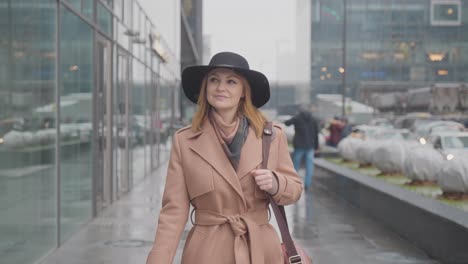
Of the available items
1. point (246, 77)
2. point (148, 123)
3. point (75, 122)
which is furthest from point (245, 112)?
point (148, 123)

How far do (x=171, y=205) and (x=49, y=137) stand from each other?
5.41 m

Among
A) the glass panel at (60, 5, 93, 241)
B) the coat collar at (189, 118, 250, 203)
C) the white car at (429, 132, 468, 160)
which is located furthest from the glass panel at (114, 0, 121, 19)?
the coat collar at (189, 118, 250, 203)

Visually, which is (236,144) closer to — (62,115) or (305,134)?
(62,115)

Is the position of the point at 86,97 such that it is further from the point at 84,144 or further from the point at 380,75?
the point at 380,75

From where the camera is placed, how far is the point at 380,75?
85.8m

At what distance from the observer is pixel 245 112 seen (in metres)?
3.48

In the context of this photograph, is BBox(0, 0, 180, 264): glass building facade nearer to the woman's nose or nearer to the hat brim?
the hat brim

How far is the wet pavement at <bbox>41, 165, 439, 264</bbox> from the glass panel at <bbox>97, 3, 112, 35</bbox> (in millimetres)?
3181

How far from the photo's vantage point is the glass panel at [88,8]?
10708 mm

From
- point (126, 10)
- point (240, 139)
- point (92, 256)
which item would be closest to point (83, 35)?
point (92, 256)

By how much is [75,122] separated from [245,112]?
700cm

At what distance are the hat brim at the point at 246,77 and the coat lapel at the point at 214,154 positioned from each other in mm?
273

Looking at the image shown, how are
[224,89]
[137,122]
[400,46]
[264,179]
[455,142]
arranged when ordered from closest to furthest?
[264,179] → [224,89] → [455,142] → [137,122] → [400,46]

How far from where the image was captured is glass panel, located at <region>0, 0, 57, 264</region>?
6.61m
